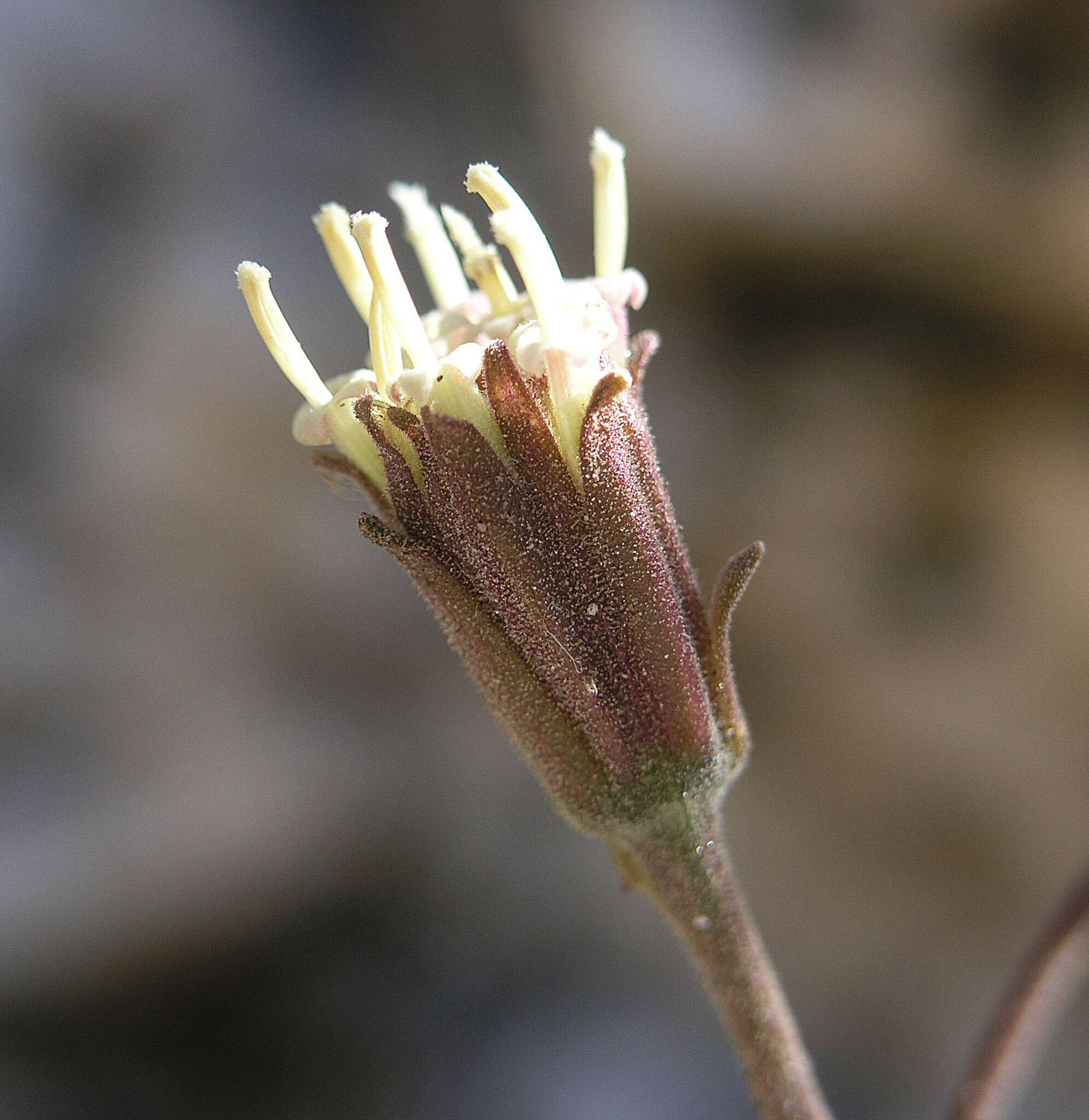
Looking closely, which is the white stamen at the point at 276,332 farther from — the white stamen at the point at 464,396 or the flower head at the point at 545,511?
the white stamen at the point at 464,396

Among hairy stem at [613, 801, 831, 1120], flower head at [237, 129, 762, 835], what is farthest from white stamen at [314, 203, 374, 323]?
hairy stem at [613, 801, 831, 1120]

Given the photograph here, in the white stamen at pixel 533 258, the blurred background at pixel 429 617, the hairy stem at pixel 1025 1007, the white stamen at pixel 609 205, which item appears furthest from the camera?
the blurred background at pixel 429 617

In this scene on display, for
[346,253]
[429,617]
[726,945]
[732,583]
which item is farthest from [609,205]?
[429,617]

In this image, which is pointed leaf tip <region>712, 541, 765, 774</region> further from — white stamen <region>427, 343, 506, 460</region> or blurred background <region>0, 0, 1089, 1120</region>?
blurred background <region>0, 0, 1089, 1120</region>

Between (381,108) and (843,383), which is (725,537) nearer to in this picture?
(843,383)

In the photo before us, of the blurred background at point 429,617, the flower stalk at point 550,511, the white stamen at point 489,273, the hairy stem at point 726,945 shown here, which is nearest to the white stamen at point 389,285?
the flower stalk at point 550,511

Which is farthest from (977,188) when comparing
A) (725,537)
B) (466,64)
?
(466,64)
